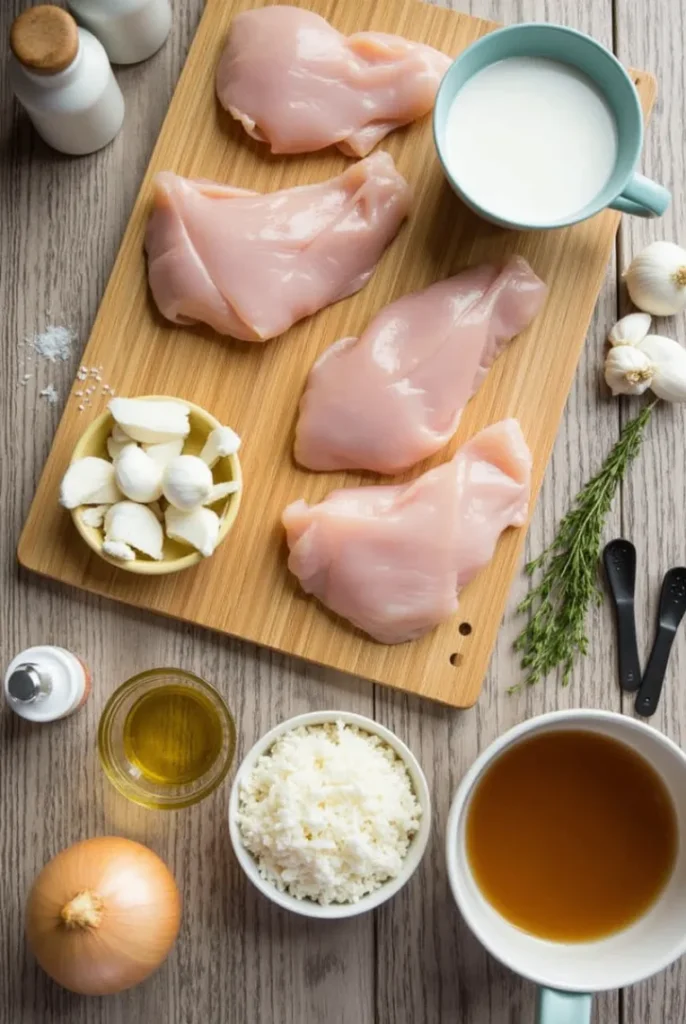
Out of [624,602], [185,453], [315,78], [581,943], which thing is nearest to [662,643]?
[624,602]

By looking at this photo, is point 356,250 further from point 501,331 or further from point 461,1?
point 461,1

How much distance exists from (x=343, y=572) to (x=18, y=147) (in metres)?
0.81

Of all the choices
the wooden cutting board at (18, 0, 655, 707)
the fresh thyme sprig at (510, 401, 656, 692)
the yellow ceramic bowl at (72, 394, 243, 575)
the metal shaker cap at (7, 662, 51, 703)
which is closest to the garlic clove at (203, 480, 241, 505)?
the yellow ceramic bowl at (72, 394, 243, 575)

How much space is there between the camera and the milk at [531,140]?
1.42 metres

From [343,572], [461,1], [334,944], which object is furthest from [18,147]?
[334,944]

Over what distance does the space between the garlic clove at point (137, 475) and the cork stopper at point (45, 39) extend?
0.51 meters

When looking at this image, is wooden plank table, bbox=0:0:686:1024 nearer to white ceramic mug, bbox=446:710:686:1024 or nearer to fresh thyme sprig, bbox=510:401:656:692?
fresh thyme sprig, bbox=510:401:656:692

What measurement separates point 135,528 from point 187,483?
110 mm

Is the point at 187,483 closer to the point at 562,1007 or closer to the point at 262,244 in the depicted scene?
the point at 262,244

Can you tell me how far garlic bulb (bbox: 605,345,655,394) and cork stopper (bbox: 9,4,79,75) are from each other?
0.86 meters

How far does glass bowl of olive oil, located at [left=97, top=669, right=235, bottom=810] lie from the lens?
4.90ft

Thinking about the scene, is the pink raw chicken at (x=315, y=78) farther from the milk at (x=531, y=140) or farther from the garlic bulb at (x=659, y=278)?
the garlic bulb at (x=659, y=278)

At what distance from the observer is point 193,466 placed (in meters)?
1.38

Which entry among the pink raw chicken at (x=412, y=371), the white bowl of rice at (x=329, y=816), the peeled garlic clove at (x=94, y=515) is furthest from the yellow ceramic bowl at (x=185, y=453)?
the white bowl of rice at (x=329, y=816)
